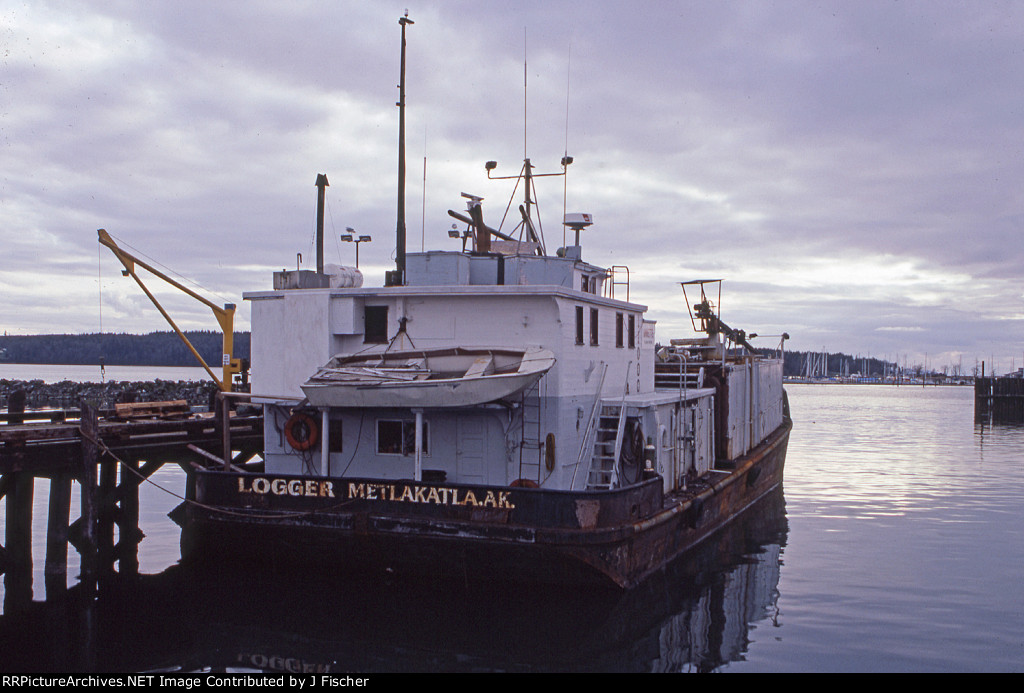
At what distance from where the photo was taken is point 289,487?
14758mm

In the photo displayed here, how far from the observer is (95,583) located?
16922 millimetres

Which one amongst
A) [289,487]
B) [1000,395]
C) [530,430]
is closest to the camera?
[289,487]

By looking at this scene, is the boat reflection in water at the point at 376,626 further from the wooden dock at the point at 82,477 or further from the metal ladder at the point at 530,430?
the metal ladder at the point at 530,430

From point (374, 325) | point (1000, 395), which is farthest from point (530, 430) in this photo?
point (1000, 395)

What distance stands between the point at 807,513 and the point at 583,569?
15.8 m

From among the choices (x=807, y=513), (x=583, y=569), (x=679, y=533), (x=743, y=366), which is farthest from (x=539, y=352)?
(x=807, y=513)

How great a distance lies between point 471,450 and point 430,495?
190 cm

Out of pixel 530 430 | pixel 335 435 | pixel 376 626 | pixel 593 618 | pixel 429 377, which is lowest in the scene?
pixel 376 626

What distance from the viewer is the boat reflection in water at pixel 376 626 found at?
12500mm

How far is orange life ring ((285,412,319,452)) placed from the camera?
16125mm

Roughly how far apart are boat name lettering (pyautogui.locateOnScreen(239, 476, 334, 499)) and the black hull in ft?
0.06

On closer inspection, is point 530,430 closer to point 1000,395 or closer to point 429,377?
point 429,377

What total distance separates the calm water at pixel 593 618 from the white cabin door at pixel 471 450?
224 cm

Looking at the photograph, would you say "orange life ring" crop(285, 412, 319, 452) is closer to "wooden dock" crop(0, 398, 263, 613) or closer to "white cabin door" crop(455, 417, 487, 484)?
"wooden dock" crop(0, 398, 263, 613)
